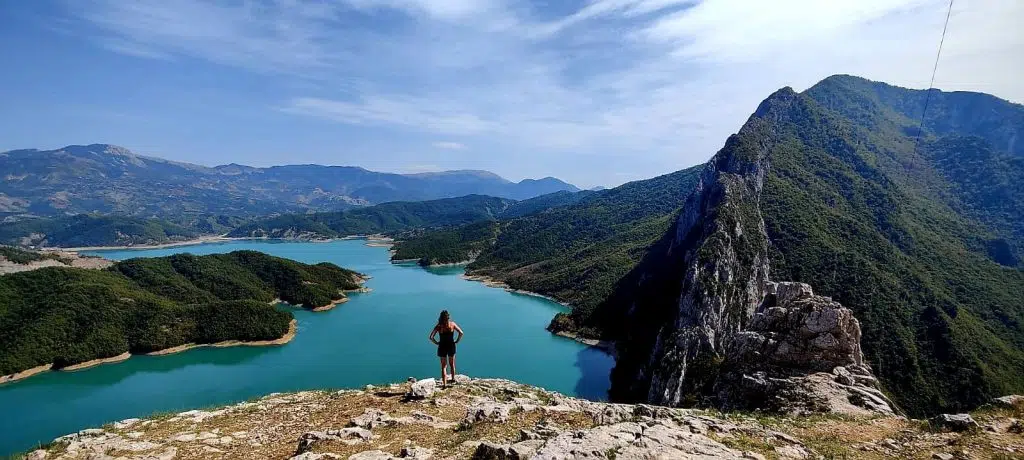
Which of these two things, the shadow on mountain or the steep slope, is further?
the shadow on mountain

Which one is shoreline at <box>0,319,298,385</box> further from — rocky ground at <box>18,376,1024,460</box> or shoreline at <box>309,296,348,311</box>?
rocky ground at <box>18,376,1024,460</box>

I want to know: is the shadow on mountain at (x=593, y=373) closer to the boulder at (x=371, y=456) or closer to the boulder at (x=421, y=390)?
the boulder at (x=421, y=390)

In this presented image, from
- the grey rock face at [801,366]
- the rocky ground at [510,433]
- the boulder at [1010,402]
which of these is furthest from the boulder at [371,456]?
the boulder at [1010,402]

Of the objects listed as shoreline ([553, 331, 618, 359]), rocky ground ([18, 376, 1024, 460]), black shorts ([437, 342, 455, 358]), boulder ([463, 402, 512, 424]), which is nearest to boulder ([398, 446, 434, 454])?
rocky ground ([18, 376, 1024, 460])

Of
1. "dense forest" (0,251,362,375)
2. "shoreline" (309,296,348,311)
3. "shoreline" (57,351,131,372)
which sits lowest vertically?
"shoreline" (57,351,131,372)

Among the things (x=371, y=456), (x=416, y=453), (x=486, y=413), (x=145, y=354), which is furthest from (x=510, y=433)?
(x=145, y=354)

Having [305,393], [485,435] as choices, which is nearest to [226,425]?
[305,393]

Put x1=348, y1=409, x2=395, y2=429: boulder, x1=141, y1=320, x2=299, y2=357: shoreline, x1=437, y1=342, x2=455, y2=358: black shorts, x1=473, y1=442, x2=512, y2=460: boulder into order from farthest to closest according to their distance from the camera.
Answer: x1=141, y1=320, x2=299, y2=357: shoreline
x1=437, y1=342, x2=455, y2=358: black shorts
x1=348, y1=409, x2=395, y2=429: boulder
x1=473, y1=442, x2=512, y2=460: boulder
